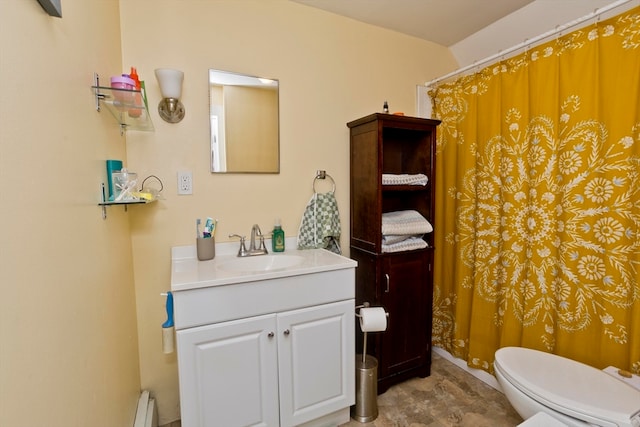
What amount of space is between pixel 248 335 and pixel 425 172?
4.87 ft

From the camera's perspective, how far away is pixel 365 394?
166 cm

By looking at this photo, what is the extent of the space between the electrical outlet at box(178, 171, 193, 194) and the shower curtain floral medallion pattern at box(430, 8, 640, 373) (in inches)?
67.5

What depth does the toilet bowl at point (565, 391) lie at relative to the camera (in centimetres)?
105

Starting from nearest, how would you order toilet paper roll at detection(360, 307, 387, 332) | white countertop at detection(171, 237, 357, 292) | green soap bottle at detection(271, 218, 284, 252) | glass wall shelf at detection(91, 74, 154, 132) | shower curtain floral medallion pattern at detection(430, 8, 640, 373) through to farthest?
1. glass wall shelf at detection(91, 74, 154, 132)
2. white countertop at detection(171, 237, 357, 292)
3. shower curtain floral medallion pattern at detection(430, 8, 640, 373)
4. toilet paper roll at detection(360, 307, 387, 332)
5. green soap bottle at detection(271, 218, 284, 252)

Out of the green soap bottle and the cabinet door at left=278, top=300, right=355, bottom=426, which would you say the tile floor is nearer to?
the cabinet door at left=278, top=300, right=355, bottom=426


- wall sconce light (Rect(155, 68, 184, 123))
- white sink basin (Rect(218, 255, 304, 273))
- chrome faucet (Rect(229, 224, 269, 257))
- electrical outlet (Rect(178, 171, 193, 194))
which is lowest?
white sink basin (Rect(218, 255, 304, 273))

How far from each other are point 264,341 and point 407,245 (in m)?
1.05

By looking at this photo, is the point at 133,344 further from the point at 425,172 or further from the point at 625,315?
the point at 625,315

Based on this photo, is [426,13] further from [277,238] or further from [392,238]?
[277,238]

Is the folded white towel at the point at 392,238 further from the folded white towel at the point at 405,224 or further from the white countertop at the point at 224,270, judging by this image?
the white countertop at the point at 224,270

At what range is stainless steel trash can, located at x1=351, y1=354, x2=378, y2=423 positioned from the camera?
1649 millimetres

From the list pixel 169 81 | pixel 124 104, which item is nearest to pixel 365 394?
pixel 124 104

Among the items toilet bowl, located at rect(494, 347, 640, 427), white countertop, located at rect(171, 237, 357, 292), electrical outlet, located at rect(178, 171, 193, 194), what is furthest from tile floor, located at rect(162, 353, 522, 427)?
electrical outlet, located at rect(178, 171, 193, 194)

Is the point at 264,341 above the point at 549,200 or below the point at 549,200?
below
